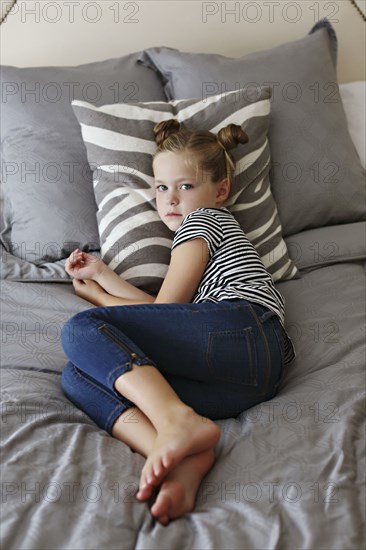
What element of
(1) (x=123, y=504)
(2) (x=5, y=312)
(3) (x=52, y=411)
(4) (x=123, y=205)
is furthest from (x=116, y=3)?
(1) (x=123, y=504)

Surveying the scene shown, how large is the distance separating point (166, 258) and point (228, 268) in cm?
25

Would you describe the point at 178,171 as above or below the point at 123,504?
above

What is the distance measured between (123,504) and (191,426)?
165 millimetres

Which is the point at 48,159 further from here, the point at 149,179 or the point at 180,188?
the point at 180,188

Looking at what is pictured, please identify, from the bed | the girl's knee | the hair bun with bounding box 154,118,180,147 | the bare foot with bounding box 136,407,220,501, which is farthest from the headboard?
the bare foot with bounding box 136,407,220,501

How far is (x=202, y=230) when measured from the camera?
1554mm

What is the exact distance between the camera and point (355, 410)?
1.29 metres

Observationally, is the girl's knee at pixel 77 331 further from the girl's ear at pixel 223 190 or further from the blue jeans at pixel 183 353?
the girl's ear at pixel 223 190

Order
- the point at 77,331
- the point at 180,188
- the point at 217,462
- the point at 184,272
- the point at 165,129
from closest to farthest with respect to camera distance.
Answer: the point at 217,462 → the point at 77,331 → the point at 184,272 → the point at 180,188 → the point at 165,129

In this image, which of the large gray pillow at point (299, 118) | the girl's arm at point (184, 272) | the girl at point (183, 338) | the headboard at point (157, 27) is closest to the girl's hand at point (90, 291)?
the girl at point (183, 338)

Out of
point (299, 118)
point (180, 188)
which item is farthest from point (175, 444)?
point (299, 118)

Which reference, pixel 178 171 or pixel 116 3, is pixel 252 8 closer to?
pixel 116 3

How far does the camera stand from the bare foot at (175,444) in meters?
1.09

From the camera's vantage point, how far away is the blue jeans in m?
1.30
